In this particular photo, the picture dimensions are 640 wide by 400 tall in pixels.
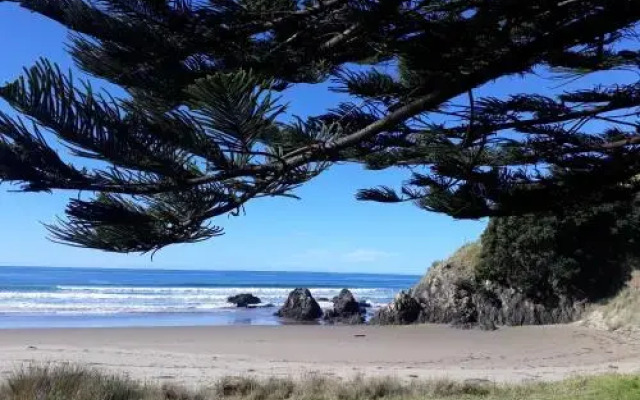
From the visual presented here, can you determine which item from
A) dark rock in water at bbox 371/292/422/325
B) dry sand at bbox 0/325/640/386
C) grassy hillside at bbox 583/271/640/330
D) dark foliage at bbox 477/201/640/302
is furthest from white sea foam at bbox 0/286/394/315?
grassy hillside at bbox 583/271/640/330

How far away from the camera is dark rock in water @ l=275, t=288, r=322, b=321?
29852mm

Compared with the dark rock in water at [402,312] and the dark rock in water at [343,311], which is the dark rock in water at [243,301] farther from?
the dark rock in water at [402,312]

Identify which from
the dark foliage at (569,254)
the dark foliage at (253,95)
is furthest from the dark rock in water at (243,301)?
the dark foliage at (253,95)

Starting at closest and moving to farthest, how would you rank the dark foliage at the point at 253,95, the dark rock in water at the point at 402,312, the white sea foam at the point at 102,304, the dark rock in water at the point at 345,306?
the dark foliage at the point at 253,95 → the dark rock in water at the point at 402,312 → the dark rock in water at the point at 345,306 → the white sea foam at the point at 102,304

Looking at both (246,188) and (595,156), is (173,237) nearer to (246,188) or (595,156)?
(246,188)

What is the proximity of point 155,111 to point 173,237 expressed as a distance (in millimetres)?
591

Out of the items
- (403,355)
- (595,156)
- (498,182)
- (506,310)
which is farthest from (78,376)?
(506,310)

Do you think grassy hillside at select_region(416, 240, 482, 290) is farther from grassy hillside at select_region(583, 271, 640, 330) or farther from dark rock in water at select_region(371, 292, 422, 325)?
grassy hillside at select_region(583, 271, 640, 330)

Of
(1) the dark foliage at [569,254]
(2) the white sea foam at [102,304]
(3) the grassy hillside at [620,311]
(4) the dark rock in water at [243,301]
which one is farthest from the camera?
(4) the dark rock in water at [243,301]

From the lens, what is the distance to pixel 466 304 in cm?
2470

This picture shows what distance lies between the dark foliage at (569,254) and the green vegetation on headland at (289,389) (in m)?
13.3

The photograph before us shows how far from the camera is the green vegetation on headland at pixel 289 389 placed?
7695 millimetres

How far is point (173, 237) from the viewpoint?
325 cm

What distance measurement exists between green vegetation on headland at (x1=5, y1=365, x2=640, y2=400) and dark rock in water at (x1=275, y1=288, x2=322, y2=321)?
63.7 ft
